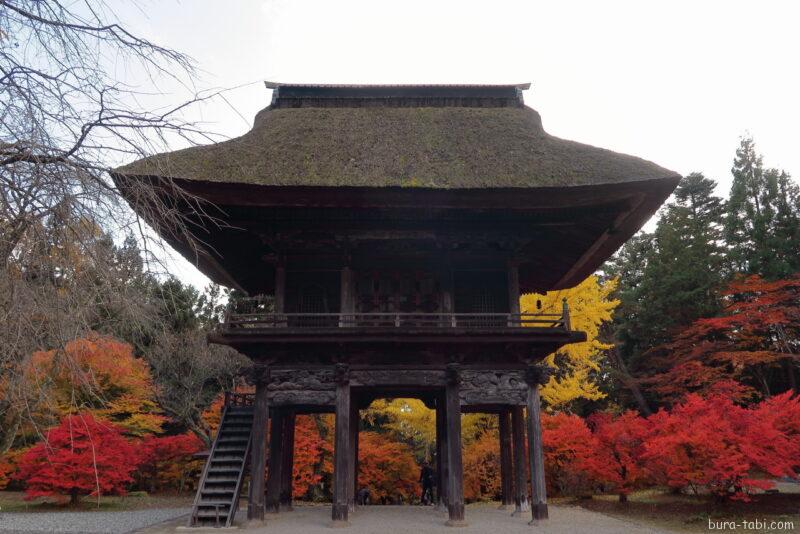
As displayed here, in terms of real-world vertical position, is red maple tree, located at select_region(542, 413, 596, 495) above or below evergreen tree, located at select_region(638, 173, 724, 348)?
below

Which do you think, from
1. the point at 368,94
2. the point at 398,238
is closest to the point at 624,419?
the point at 398,238

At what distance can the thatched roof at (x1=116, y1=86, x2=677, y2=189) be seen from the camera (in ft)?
34.7

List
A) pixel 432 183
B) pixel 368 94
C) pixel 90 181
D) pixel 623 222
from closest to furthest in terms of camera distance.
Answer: pixel 90 181 < pixel 432 183 < pixel 623 222 < pixel 368 94

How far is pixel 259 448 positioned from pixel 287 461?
3296 mm

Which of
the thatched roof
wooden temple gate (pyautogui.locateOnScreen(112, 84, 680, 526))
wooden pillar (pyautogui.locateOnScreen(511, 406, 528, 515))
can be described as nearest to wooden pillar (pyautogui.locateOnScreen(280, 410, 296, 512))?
wooden temple gate (pyautogui.locateOnScreen(112, 84, 680, 526))

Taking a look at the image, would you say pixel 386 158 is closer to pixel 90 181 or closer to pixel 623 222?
pixel 623 222

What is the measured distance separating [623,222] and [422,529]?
7561 mm

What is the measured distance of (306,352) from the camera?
11.3 meters

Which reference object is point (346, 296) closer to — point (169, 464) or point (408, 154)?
point (408, 154)

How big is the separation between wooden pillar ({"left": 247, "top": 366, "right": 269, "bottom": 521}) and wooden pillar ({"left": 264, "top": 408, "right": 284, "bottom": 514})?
180 centimetres

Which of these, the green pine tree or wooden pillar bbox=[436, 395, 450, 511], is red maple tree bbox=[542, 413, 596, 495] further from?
the green pine tree

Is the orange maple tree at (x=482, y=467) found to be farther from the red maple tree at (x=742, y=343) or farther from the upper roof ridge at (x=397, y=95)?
the upper roof ridge at (x=397, y=95)

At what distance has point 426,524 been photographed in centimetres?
1130

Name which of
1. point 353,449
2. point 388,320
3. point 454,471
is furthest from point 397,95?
point 454,471
